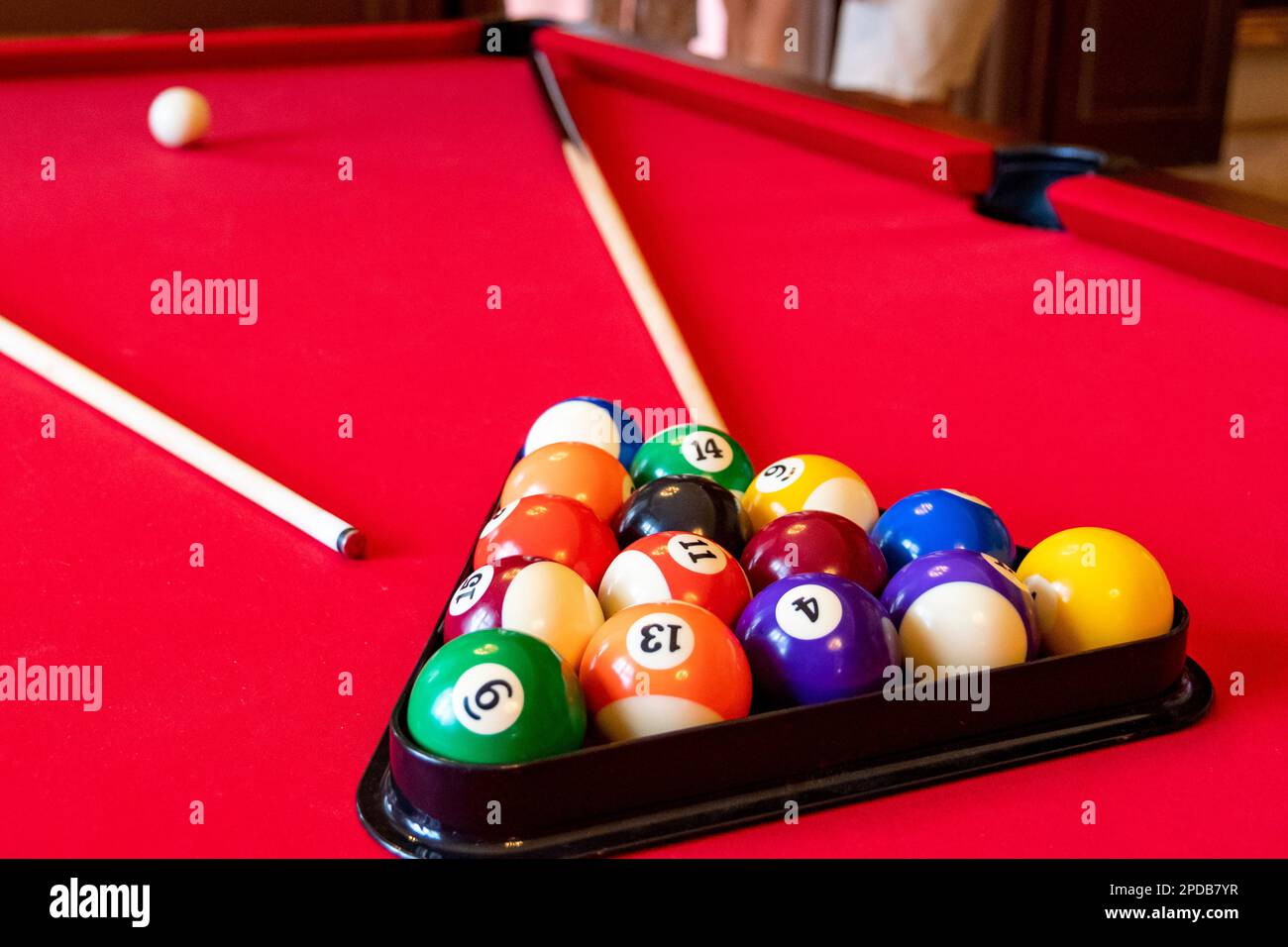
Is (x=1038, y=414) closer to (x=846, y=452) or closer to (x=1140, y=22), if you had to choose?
(x=846, y=452)

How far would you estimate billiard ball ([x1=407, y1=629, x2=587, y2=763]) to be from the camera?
829 mm

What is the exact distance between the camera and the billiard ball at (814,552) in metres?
1.03

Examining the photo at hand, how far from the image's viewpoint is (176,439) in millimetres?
1434

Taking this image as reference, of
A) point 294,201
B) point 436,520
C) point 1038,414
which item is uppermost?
point 294,201

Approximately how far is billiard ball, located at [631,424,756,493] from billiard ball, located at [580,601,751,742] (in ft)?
1.10

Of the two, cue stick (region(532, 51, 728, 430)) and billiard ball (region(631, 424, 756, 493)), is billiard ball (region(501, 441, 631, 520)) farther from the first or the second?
cue stick (region(532, 51, 728, 430))

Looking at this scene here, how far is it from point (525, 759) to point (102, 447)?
2.76 ft

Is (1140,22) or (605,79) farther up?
(1140,22)

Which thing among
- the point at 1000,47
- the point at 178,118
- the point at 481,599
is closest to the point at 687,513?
the point at 481,599

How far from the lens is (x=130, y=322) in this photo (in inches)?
71.3

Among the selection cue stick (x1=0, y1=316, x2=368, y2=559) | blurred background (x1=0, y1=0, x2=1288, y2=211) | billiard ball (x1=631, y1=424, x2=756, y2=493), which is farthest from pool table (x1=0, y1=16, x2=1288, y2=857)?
blurred background (x1=0, y1=0, x2=1288, y2=211)
